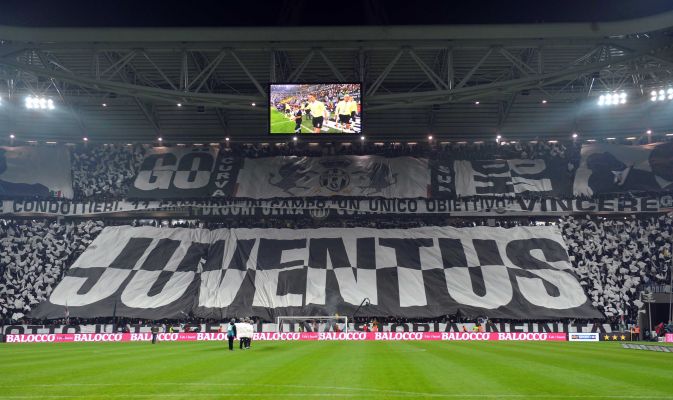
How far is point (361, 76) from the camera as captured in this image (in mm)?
28875

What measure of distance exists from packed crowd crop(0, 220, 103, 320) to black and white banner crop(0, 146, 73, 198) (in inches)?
99.2

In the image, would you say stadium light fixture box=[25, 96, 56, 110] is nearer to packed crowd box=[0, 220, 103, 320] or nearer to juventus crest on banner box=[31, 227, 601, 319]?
packed crowd box=[0, 220, 103, 320]

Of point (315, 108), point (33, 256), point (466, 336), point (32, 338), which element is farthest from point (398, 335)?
point (33, 256)

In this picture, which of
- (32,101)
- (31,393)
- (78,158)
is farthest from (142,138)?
(31,393)

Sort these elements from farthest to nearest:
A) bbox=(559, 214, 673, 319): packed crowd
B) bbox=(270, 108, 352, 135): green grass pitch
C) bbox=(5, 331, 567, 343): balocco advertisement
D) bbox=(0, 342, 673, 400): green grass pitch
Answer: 1. bbox=(559, 214, 673, 319): packed crowd
2. bbox=(5, 331, 567, 343): balocco advertisement
3. bbox=(270, 108, 352, 135): green grass pitch
4. bbox=(0, 342, 673, 400): green grass pitch

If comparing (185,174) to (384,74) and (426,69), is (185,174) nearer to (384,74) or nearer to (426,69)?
(384,74)

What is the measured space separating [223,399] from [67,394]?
2.79m

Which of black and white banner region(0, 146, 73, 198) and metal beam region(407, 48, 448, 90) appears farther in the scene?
black and white banner region(0, 146, 73, 198)

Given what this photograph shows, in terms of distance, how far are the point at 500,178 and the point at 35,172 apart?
35770mm

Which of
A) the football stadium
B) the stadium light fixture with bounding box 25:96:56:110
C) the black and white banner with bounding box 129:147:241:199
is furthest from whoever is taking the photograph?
the black and white banner with bounding box 129:147:241:199

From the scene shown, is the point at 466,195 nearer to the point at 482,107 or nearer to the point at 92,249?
the point at 482,107

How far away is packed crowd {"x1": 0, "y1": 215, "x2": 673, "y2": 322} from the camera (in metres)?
37.1

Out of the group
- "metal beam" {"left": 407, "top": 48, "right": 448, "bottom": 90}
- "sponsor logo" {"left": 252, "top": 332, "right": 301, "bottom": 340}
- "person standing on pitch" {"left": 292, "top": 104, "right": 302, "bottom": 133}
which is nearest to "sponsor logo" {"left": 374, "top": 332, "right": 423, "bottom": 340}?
"sponsor logo" {"left": 252, "top": 332, "right": 301, "bottom": 340}

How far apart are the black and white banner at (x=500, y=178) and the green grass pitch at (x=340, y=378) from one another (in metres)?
28.0
